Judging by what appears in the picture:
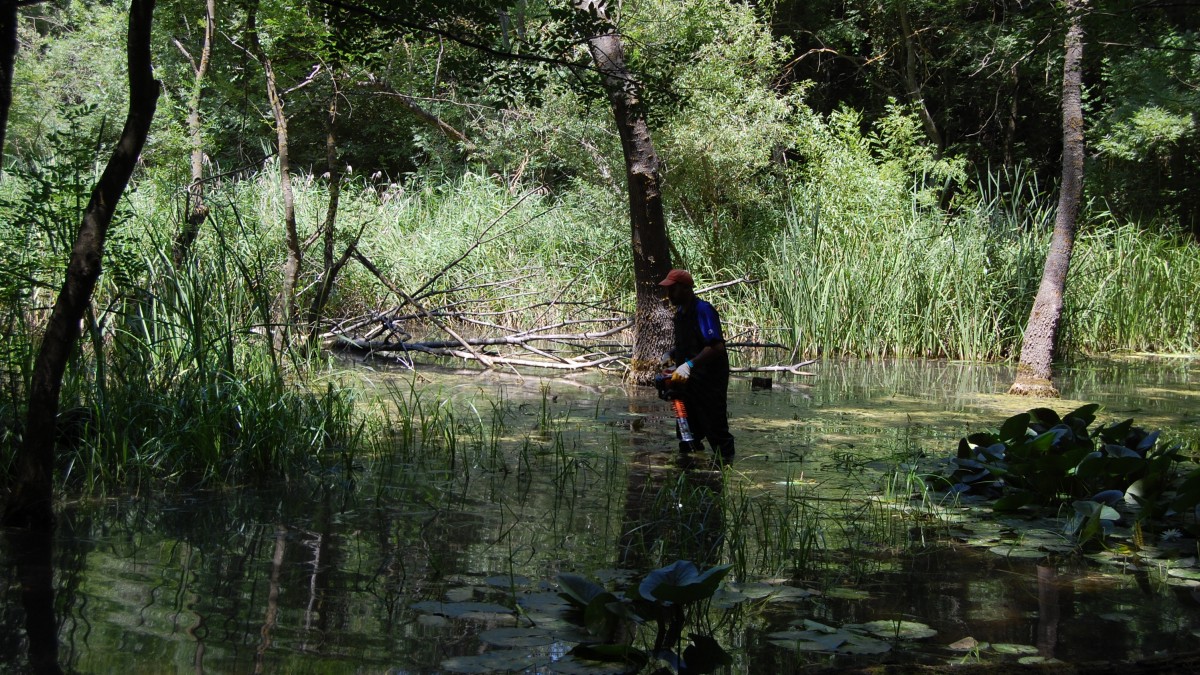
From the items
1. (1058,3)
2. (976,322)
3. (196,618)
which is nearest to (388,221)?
(976,322)

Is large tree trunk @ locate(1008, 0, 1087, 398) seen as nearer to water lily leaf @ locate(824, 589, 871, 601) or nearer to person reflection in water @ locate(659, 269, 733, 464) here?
person reflection in water @ locate(659, 269, 733, 464)

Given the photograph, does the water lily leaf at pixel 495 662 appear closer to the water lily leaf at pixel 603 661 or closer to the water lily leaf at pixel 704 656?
the water lily leaf at pixel 603 661

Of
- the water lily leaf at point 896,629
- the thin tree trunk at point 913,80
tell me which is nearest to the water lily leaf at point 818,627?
the water lily leaf at point 896,629

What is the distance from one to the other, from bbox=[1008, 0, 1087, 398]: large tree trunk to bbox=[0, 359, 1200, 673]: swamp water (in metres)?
3.76

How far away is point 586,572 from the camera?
15.6 ft

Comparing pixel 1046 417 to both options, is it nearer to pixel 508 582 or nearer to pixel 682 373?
pixel 682 373

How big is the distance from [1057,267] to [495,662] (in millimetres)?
9946

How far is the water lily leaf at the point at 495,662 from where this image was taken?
11.2ft

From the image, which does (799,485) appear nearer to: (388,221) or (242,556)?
(242,556)

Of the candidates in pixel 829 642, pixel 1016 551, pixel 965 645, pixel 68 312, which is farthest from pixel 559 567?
pixel 68 312

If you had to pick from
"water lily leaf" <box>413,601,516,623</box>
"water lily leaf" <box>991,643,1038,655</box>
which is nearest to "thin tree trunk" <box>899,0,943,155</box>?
"water lily leaf" <box>991,643,1038,655</box>

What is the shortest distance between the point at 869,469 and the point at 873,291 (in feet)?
25.1

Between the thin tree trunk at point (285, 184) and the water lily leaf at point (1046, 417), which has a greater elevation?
the thin tree trunk at point (285, 184)

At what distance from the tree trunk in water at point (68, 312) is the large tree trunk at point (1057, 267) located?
9398 millimetres
